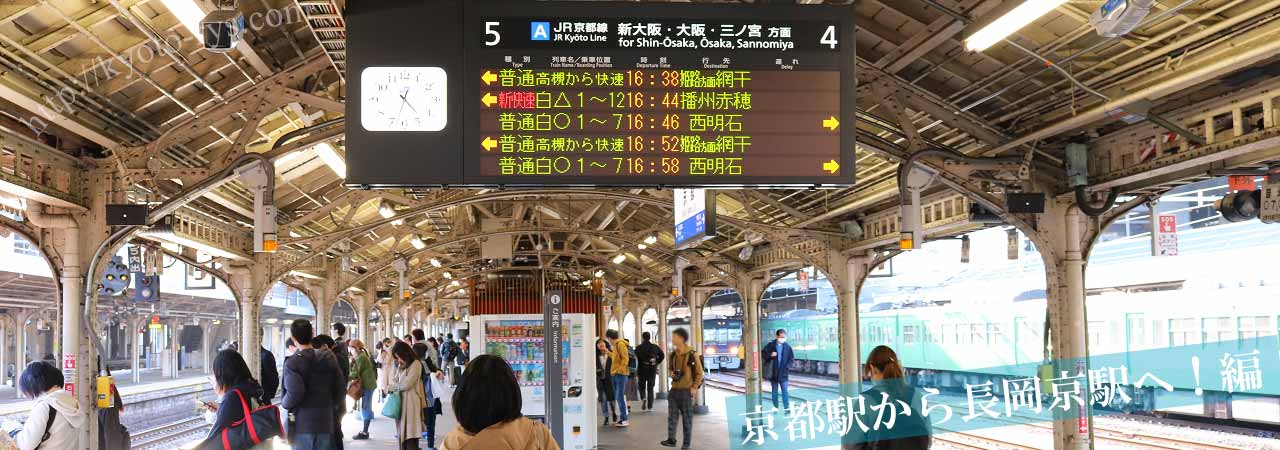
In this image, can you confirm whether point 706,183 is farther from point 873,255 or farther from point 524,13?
point 873,255

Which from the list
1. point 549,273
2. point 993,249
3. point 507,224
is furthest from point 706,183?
point 993,249

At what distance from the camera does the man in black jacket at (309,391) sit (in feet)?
22.3

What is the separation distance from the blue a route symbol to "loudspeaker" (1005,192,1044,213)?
14.5 ft

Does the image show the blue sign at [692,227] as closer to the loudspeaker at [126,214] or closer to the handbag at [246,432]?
the handbag at [246,432]

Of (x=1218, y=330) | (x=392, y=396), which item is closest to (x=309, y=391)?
(x=392, y=396)

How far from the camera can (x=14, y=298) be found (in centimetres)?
2339

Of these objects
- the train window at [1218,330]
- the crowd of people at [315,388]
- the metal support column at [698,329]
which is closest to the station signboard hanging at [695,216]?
the crowd of people at [315,388]

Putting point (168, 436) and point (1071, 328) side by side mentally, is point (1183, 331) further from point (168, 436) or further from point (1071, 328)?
point (168, 436)

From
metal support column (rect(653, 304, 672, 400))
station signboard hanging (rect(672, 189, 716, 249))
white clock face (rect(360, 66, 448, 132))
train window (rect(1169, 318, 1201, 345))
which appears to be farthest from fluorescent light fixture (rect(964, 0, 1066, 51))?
metal support column (rect(653, 304, 672, 400))

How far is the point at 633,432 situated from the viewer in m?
15.1

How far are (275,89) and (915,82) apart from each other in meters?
5.22

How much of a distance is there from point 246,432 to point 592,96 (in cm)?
262

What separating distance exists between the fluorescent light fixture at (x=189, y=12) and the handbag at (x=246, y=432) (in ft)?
6.92

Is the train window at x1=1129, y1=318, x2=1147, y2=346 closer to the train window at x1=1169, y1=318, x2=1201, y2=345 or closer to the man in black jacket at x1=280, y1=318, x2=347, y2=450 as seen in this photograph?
the train window at x1=1169, y1=318, x2=1201, y2=345
